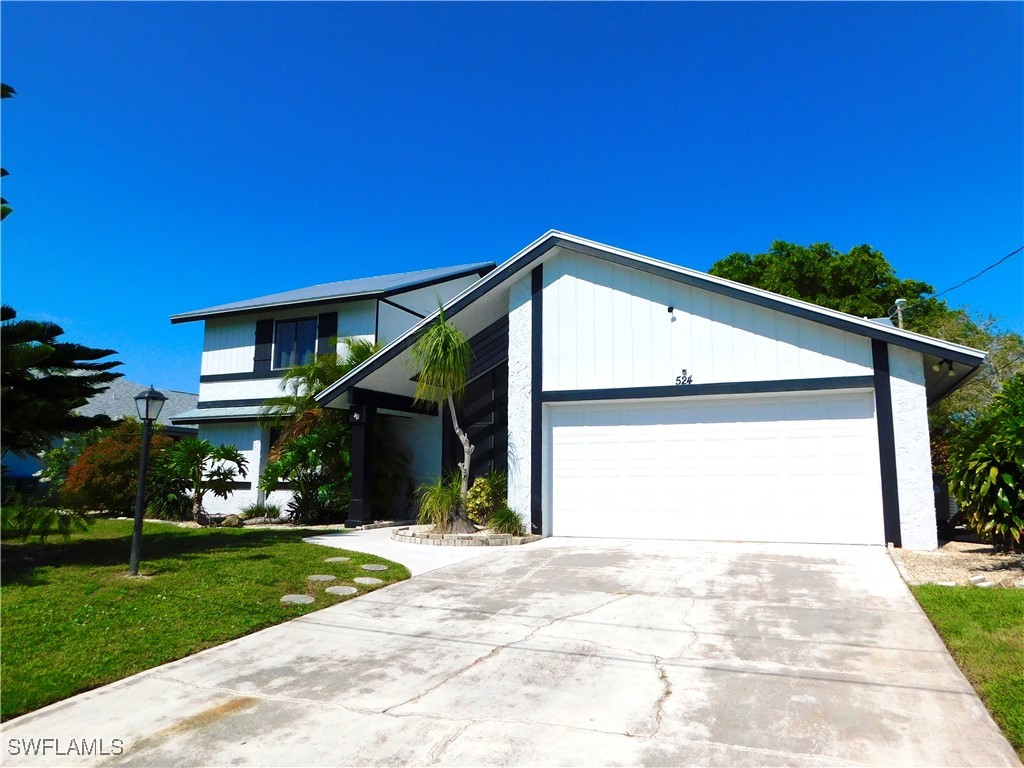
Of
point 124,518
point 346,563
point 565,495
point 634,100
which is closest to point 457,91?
point 634,100

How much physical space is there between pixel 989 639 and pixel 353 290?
1671 cm

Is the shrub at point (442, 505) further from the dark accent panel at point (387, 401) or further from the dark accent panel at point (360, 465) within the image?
the dark accent panel at point (387, 401)

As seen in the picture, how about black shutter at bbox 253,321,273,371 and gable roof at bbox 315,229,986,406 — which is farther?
black shutter at bbox 253,321,273,371

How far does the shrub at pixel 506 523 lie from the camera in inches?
440

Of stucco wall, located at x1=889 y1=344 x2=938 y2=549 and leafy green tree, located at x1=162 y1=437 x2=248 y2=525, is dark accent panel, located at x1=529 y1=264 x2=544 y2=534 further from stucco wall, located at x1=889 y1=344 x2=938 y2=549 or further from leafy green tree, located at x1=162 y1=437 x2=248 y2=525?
leafy green tree, located at x1=162 y1=437 x2=248 y2=525

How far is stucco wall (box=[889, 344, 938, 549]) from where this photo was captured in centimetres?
936

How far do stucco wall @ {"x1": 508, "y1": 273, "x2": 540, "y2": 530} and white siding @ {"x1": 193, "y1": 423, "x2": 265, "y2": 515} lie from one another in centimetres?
937

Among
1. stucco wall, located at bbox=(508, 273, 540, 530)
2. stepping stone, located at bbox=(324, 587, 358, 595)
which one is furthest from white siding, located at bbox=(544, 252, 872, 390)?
stepping stone, located at bbox=(324, 587, 358, 595)

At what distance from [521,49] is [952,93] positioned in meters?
8.57

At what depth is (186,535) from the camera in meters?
11.4

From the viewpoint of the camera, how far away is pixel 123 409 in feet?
90.9

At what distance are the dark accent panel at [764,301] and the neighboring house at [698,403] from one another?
3 centimetres

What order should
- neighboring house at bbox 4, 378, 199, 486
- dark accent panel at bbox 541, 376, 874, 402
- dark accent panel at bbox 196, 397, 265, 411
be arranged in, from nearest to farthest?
dark accent panel at bbox 541, 376, 874, 402, dark accent panel at bbox 196, 397, 265, 411, neighboring house at bbox 4, 378, 199, 486

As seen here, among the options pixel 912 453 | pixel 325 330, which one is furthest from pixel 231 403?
pixel 912 453
